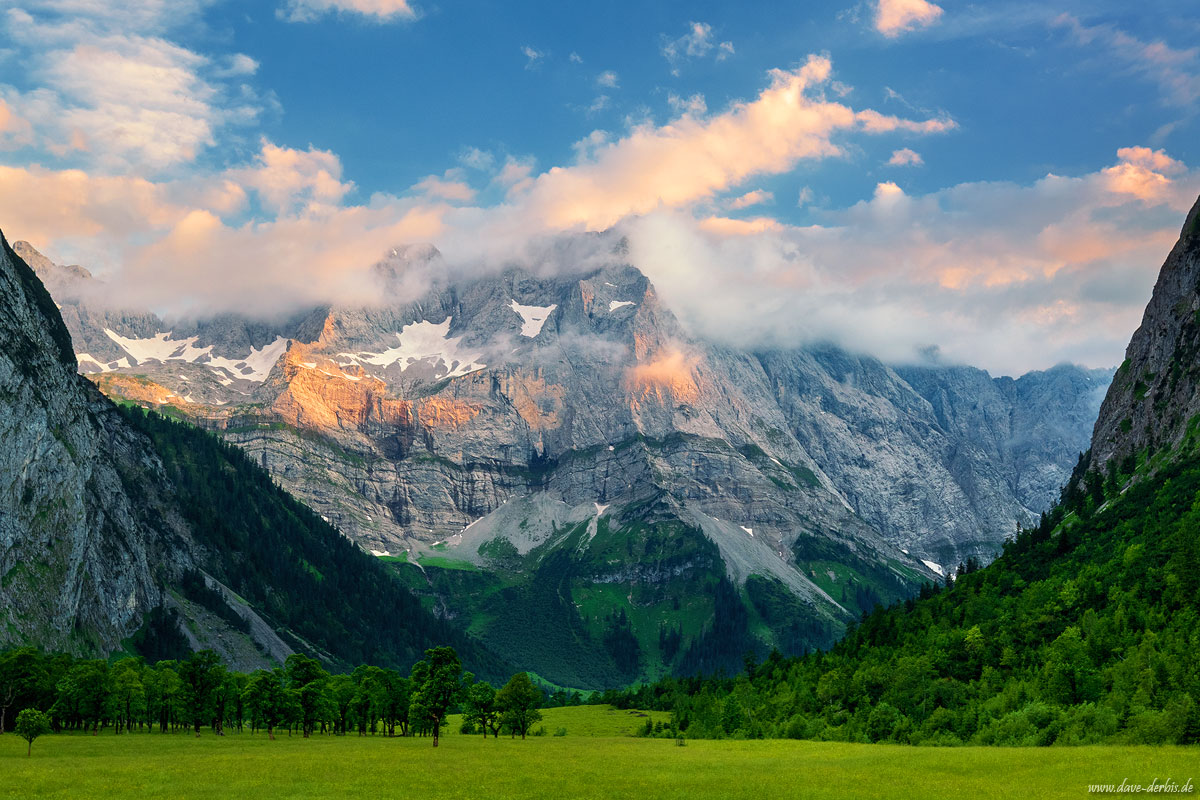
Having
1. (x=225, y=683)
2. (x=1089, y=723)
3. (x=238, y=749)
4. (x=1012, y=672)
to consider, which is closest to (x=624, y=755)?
(x=238, y=749)

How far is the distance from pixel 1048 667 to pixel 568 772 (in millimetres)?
80210

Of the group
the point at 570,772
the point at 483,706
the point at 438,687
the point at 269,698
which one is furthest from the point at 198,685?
the point at 570,772

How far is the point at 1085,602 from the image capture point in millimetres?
161000

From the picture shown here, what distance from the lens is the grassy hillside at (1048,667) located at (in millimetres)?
114750

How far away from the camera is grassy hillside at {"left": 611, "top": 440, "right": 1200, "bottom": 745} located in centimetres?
11475

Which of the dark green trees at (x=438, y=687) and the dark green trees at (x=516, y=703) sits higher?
the dark green trees at (x=438, y=687)

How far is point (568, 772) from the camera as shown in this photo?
89312mm

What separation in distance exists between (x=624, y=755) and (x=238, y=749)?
1799 inches

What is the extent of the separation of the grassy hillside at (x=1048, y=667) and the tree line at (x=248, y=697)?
149ft

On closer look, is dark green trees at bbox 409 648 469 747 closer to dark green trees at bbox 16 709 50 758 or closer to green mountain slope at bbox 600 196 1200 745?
green mountain slope at bbox 600 196 1200 745

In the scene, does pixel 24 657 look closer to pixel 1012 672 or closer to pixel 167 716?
pixel 167 716

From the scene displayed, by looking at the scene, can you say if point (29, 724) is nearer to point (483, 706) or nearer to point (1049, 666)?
point (483, 706)

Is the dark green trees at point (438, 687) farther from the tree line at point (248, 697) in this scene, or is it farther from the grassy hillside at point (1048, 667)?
the grassy hillside at point (1048, 667)

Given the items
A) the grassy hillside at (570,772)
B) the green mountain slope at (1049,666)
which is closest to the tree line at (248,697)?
the grassy hillside at (570,772)
